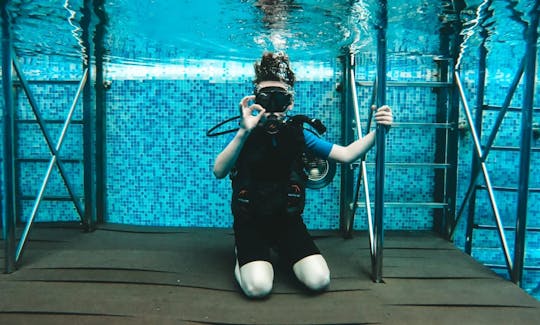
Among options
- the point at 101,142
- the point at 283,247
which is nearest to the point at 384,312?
the point at 283,247

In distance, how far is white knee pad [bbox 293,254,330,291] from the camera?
264cm

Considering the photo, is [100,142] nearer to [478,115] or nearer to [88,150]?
[88,150]

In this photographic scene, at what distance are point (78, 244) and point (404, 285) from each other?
3.10 metres

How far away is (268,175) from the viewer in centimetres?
282

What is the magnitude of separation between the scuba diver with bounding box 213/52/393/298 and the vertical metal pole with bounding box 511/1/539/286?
3.78ft

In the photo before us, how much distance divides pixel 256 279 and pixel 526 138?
233 cm

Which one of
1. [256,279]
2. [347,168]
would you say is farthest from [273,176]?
[347,168]

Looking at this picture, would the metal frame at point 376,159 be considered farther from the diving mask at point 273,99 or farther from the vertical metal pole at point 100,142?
the vertical metal pole at point 100,142

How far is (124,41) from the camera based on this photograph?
4.08 metres

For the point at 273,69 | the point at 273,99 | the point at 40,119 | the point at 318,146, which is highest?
the point at 273,69

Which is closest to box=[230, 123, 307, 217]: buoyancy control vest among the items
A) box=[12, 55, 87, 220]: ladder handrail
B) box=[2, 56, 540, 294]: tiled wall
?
box=[2, 56, 540, 294]: tiled wall

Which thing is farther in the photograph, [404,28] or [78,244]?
[78,244]

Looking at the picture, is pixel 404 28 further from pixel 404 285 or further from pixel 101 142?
pixel 101 142

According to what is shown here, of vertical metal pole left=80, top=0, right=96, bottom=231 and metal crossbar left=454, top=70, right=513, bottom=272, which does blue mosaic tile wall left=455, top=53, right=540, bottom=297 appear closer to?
metal crossbar left=454, top=70, right=513, bottom=272
